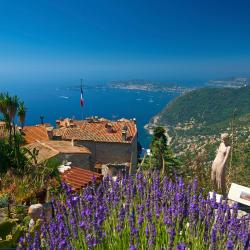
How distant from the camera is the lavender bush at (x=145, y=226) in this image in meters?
2.58

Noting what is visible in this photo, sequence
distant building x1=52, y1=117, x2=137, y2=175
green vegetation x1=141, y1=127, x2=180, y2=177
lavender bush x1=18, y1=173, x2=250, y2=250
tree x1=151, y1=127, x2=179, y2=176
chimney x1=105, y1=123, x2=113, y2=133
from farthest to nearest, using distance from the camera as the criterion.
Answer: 1. chimney x1=105, y1=123, x2=113, y2=133
2. distant building x1=52, y1=117, x2=137, y2=175
3. tree x1=151, y1=127, x2=179, y2=176
4. green vegetation x1=141, y1=127, x2=180, y2=177
5. lavender bush x1=18, y1=173, x2=250, y2=250

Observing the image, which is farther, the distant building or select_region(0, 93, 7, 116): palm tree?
the distant building

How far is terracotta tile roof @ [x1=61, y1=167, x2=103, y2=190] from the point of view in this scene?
720 centimetres

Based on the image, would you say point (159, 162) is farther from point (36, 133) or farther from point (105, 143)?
point (105, 143)

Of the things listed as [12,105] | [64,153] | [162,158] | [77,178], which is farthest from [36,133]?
[162,158]

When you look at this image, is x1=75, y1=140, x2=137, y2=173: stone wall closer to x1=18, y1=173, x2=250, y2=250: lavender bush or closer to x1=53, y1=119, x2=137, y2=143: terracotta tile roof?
x1=53, y1=119, x2=137, y2=143: terracotta tile roof

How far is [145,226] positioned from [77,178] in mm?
4893

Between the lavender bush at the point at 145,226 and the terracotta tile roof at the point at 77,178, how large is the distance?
11.7 feet

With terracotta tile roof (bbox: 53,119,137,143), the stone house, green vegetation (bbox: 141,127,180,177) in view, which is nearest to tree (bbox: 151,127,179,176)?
green vegetation (bbox: 141,127,180,177)

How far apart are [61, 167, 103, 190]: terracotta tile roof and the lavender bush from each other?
356 centimetres

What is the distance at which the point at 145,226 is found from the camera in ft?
10.1

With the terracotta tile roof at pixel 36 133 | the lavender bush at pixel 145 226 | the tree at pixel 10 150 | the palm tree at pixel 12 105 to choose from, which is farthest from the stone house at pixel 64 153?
the lavender bush at pixel 145 226

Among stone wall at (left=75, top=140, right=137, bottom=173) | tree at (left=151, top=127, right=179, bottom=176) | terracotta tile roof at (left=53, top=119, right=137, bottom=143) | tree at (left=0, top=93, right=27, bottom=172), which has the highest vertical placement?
tree at (left=0, top=93, right=27, bottom=172)

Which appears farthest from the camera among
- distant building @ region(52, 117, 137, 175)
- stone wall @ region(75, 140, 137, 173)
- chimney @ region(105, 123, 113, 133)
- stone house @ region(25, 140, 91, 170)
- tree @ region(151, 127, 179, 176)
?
chimney @ region(105, 123, 113, 133)
